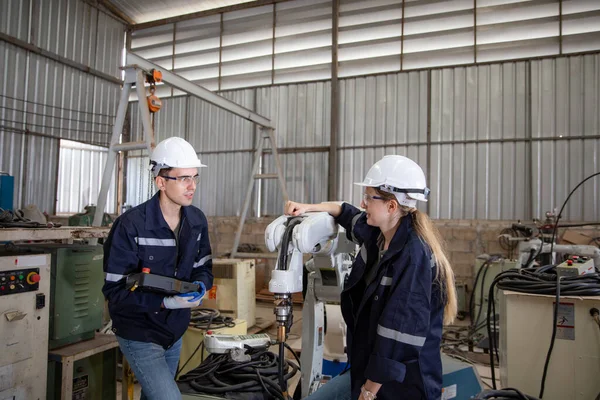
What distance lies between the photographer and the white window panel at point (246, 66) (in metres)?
7.77

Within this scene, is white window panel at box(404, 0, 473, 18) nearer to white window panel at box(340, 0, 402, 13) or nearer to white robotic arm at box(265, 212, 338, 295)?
white window panel at box(340, 0, 402, 13)

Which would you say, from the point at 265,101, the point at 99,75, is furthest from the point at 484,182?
the point at 99,75

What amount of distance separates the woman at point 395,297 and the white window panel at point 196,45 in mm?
7298

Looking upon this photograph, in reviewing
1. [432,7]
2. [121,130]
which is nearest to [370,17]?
[432,7]

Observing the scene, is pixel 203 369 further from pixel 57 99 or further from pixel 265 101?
pixel 57 99

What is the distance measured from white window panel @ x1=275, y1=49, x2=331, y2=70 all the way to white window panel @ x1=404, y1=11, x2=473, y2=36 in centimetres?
142

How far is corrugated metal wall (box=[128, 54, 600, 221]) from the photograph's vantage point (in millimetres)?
6047

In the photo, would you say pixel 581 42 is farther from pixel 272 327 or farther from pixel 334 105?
pixel 272 327

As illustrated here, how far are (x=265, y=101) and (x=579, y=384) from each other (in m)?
6.69

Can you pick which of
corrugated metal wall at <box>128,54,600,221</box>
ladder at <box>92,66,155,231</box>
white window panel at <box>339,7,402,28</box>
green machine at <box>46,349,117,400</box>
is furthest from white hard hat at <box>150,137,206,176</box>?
white window panel at <box>339,7,402,28</box>

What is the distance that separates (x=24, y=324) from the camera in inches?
85.2

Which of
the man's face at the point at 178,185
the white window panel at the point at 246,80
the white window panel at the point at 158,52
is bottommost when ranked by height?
the man's face at the point at 178,185

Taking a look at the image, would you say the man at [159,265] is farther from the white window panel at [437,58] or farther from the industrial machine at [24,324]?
the white window panel at [437,58]

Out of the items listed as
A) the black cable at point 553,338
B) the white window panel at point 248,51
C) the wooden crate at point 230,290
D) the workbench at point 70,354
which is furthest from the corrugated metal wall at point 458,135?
the workbench at point 70,354
